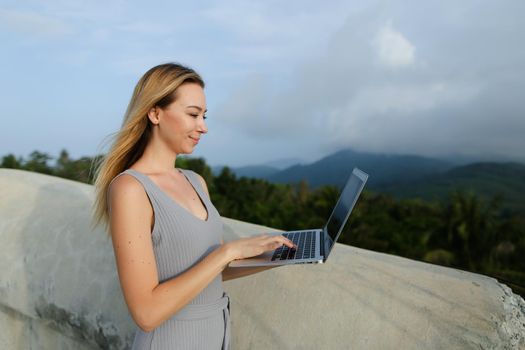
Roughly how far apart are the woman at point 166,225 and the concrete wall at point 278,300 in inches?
23.1

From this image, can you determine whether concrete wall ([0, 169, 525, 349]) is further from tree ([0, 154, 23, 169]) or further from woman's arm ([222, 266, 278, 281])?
tree ([0, 154, 23, 169])

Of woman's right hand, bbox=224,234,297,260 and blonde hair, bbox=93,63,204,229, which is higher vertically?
blonde hair, bbox=93,63,204,229

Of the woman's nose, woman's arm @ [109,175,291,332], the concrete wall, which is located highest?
the woman's nose

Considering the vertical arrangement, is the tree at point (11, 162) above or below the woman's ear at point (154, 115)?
below

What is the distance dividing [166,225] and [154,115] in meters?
0.41

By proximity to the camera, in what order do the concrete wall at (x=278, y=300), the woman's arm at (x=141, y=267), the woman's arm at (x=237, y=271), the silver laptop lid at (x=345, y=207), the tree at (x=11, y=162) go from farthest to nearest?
the tree at (x=11, y=162) → the concrete wall at (x=278, y=300) → the woman's arm at (x=237, y=271) → the silver laptop lid at (x=345, y=207) → the woman's arm at (x=141, y=267)

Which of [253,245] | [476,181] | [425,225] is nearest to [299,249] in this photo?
[253,245]

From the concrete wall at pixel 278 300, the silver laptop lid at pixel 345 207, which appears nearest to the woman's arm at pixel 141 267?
the silver laptop lid at pixel 345 207

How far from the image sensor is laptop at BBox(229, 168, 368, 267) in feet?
5.74

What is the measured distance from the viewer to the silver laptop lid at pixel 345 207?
187cm

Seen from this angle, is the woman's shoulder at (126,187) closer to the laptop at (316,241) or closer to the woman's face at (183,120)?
the woman's face at (183,120)

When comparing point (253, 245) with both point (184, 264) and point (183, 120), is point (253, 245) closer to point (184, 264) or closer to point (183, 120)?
point (184, 264)

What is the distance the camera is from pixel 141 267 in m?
1.53

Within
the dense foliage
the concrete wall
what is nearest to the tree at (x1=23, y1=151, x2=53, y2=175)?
the dense foliage
